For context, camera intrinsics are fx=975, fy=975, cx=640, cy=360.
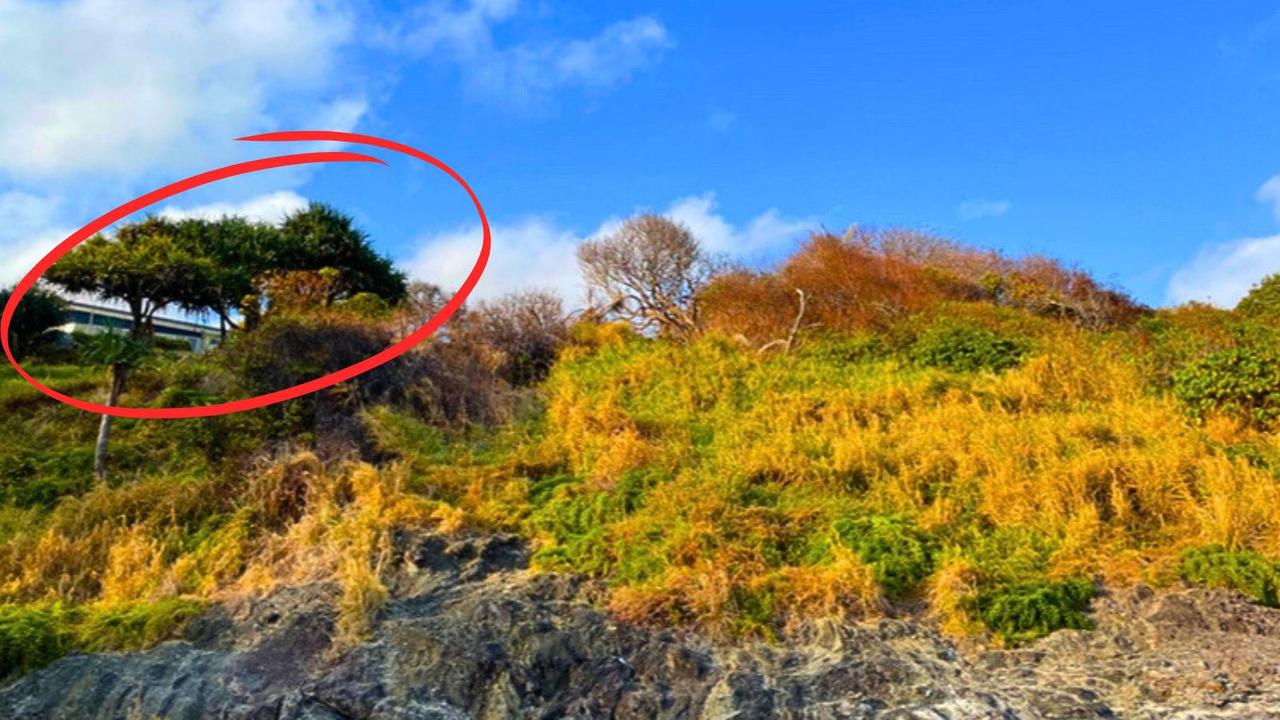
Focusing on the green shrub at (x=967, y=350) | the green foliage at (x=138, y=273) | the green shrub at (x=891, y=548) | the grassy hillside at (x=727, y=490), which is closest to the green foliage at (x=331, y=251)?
the green foliage at (x=138, y=273)

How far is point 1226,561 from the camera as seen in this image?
22.8 feet

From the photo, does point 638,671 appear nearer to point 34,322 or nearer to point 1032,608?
point 1032,608

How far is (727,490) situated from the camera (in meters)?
8.65

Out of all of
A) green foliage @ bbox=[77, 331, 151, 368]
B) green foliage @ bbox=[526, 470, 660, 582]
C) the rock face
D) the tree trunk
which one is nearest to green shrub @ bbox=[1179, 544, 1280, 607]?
the rock face

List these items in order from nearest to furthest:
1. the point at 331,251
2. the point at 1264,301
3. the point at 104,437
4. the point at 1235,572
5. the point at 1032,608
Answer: the point at 1032,608
the point at 1235,572
the point at 104,437
the point at 1264,301
the point at 331,251

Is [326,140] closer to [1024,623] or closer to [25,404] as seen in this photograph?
[1024,623]

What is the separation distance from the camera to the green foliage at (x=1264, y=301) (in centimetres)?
1884

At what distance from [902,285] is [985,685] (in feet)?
39.9

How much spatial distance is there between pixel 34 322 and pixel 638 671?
68.4 ft

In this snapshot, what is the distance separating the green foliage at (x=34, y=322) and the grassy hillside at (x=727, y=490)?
8.90m

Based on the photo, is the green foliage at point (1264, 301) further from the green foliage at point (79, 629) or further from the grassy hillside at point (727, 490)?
the green foliage at point (79, 629)

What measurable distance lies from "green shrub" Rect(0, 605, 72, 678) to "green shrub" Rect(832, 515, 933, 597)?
581 centimetres

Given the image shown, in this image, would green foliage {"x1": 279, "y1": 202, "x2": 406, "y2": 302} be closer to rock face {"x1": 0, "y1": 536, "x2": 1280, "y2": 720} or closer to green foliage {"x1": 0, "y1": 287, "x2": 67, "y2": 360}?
green foliage {"x1": 0, "y1": 287, "x2": 67, "y2": 360}

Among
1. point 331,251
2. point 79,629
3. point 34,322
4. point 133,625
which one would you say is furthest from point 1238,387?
point 34,322
